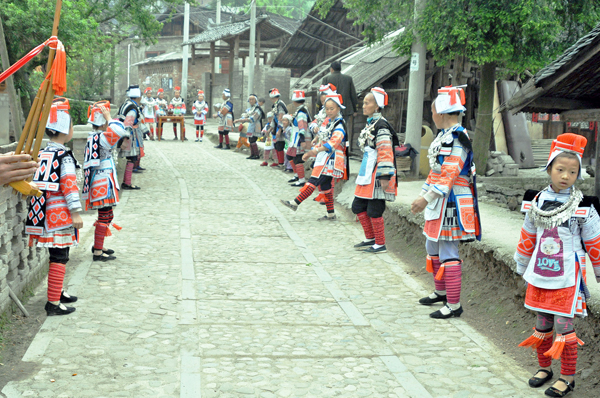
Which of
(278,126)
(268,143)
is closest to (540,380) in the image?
(278,126)

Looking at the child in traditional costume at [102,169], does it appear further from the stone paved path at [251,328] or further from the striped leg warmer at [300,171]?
the striped leg warmer at [300,171]

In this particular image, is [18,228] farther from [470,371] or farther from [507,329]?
[507,329]

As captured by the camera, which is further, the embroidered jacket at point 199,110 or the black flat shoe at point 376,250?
the embroidered jacket at point 199,110

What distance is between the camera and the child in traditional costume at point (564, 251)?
4.36 metres

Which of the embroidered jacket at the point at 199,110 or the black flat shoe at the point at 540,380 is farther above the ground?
the embroidered jacket at the point at 199,110

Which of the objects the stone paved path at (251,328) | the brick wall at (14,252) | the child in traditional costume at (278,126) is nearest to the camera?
the stone paved path at (251,328)

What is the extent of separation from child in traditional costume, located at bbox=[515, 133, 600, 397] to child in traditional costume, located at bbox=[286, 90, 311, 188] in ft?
29.0

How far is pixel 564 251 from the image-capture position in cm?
439

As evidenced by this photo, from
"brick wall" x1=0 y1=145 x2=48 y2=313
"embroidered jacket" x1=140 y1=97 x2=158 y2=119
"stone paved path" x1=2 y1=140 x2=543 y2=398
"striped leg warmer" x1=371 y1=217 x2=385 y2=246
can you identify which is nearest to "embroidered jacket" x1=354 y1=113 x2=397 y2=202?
"striped leg warmer" x1=371 y1=217 x2=385 y2=246

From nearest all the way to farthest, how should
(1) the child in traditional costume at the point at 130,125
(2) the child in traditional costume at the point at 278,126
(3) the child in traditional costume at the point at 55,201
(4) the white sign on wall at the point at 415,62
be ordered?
(3) the child in traditional costume at the point at 55,201 < (1) the child in traditional costume at the point at 130,125 < (4) the white sign on wall at the point at 415,62 < (2) the child in traditional costume at the point at 278,126

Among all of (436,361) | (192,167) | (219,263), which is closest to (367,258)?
(219,263)

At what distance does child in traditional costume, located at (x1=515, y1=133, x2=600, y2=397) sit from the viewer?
14.3 feet

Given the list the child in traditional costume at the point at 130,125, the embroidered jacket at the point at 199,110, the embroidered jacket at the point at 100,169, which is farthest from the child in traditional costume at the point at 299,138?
→ the embroidered jacket at the point at 199,110

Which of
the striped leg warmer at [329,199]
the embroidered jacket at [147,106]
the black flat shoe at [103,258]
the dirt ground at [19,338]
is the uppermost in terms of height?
the embroidered jacket at [147,106]
